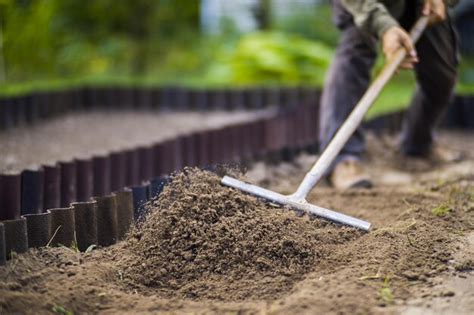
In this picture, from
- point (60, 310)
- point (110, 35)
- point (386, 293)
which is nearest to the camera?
point (60, 310)

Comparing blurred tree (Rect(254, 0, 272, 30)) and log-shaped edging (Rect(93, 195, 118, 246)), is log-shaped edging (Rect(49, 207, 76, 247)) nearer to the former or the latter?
log-shaped edging (Rect(93, 195, 118, 246))

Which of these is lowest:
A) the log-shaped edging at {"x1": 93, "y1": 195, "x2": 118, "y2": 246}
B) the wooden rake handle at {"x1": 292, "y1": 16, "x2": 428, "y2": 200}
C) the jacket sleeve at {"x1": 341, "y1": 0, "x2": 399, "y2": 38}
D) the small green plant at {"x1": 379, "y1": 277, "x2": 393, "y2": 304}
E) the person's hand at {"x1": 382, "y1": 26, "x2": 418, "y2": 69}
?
the small green plant at {"x1": 379, "y1": 277, "x2": 393, "y2": 304}

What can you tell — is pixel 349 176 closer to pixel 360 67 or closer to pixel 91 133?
pixel 360 67

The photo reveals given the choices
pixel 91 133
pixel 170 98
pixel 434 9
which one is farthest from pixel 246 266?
pixel 170 98

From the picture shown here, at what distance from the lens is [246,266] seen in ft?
9.57

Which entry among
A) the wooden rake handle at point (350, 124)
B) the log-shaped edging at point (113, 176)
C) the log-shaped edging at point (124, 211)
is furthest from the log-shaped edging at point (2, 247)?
the wooden rake handle at point (350, 124)

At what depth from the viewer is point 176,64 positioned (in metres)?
11.9

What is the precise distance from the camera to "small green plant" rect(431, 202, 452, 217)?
357cm

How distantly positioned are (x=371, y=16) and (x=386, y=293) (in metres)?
2.05

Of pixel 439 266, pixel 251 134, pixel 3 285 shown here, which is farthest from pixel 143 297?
pixel 251 134

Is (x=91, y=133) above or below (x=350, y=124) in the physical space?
below

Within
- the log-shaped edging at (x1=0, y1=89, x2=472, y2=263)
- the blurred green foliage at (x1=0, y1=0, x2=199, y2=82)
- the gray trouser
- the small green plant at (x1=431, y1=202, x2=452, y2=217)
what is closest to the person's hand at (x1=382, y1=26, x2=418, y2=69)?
the gray trouser

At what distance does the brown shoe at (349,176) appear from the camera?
4.57 m

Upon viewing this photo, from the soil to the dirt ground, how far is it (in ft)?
7.90
